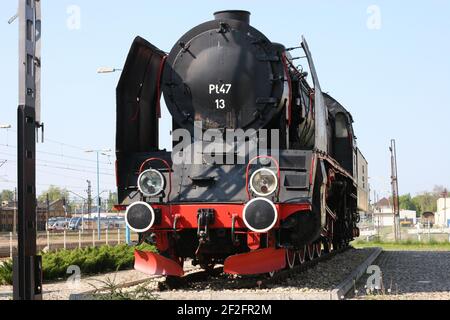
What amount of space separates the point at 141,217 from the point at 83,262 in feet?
15.9

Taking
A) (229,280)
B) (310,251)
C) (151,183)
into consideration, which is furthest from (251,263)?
(310,251)

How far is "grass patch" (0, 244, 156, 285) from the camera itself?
12.3m

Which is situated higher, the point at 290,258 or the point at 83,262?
the point at 290,258

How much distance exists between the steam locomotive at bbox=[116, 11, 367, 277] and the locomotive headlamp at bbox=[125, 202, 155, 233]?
0.04ft

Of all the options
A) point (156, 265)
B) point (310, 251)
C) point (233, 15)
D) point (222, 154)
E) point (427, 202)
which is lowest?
point (427, 202)

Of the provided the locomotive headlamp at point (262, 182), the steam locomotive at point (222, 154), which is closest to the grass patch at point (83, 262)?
the steam locomotive at point (222, 154)

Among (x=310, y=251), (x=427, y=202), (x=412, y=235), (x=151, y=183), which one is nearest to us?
(x=151, y=183)

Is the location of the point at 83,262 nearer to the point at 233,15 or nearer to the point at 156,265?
the point at 156,265

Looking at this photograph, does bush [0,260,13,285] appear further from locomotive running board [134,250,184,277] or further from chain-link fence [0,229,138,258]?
locomotive running board [134,250,184,277]

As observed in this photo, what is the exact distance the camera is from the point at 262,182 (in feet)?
29.2

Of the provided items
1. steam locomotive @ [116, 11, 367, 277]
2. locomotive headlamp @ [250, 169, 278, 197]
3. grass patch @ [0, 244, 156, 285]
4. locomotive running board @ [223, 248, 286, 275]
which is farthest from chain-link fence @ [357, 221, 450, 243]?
locomotive headlamp @ [250, 169, 278, 197]

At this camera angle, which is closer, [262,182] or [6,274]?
[262,182]
